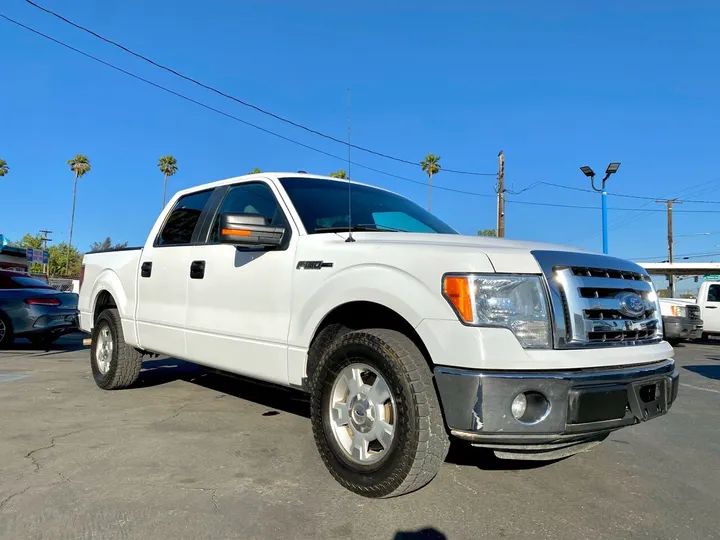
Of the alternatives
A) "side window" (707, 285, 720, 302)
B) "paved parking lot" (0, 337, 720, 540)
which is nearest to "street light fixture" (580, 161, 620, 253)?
"side window" (707, 285, 720, 302)

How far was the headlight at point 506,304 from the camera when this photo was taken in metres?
2.59

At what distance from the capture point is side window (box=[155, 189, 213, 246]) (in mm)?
4891

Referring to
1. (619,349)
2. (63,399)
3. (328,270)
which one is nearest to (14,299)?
(63,399)

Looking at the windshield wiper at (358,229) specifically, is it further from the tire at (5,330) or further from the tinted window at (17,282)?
the tinted window at (17,282)

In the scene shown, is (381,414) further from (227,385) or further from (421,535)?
(227,385)

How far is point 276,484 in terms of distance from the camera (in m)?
3.16

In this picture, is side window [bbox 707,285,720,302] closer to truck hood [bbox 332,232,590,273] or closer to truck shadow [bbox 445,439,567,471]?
truck shadow [bbox 445,439,567,471]

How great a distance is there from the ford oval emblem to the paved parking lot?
1.07m

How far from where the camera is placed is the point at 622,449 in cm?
409

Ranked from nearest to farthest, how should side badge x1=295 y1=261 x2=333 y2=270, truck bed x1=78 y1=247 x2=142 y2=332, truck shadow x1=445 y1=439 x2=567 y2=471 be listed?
side badge x1=295 y1=261 x2=333 y2=270, truck shadow x1=445 y1=439 x2=567 y2=471, truck bed x1=78 y1=247 x2=142 y2=332

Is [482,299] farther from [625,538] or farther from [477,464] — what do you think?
[477,464]

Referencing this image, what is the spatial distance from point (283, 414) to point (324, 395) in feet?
6.08

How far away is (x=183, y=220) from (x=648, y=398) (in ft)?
13.3

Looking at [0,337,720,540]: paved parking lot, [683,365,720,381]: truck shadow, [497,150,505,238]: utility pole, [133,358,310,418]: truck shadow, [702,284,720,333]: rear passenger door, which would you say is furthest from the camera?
[497,150,505,238]: utility pole
